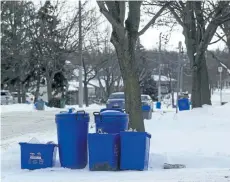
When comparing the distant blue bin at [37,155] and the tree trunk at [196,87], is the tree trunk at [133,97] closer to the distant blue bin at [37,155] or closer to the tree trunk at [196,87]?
the distant blue bin at [37,155]

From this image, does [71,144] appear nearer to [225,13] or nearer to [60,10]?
[225,13]

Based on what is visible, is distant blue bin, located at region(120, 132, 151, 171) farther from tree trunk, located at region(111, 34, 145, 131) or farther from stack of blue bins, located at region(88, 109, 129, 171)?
tree trunk, located at region(111, 34, 145, 131)

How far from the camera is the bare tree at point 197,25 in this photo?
20.1 metres

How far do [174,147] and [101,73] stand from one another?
155 feet

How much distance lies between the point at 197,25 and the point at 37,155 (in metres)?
17.6

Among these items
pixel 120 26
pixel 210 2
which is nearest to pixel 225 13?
pixel 210 2

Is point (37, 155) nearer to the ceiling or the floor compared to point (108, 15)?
nearer to the floor

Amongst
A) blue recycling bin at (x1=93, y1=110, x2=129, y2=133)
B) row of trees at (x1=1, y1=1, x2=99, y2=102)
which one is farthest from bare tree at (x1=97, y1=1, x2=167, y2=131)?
row of trees at (x1=1, y1=1, x2=99, y2=102)

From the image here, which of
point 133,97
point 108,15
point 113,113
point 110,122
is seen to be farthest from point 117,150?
point 108,15

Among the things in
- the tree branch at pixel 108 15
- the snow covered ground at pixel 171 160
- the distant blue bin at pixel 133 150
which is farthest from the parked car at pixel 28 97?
the distant blue bin at pixel 133 150

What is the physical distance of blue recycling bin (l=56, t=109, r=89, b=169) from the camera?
8247 mm

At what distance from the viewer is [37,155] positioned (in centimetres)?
838

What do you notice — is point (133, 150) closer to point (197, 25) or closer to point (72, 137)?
point (72, 137)

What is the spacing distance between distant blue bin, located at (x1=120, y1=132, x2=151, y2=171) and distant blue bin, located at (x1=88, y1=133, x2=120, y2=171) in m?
0.14
